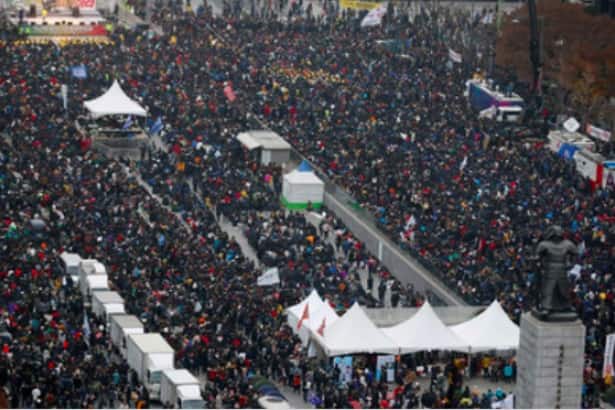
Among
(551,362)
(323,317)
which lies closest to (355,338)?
(323,317)

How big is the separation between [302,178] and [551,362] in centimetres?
3105

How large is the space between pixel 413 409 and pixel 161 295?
9158 mm

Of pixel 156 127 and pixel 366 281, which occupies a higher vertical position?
pixel 156 127

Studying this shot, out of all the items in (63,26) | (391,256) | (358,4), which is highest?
(391,256)

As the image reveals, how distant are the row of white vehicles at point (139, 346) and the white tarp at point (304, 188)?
549 inches

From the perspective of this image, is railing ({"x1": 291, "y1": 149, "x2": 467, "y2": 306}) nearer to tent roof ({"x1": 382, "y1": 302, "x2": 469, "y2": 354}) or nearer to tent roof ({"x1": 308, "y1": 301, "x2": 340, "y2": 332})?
tent roof ({"x1": 382, "y1": 302, "x2": 469, "y2": 354})

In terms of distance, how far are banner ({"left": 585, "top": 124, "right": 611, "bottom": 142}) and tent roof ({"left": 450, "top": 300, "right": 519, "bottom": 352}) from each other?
1050 inches

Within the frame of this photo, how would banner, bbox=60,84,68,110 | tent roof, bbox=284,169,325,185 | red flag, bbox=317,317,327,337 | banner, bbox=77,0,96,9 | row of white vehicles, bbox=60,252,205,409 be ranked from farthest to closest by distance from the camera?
1. banner, bbox=77,0,96,9
2. banner, bbox=60,84,68,110
3. tent roof, bbox=284,169,325,185
4. red flag, bbox=317,317,327,337
5. row of white vehicles, bbox=60,252,205,409

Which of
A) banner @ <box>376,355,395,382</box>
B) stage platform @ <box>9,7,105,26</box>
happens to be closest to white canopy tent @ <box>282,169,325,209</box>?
banner @ <box>376,355,395,382</box>

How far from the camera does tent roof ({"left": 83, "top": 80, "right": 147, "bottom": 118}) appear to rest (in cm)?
8181

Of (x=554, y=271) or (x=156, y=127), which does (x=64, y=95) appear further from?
(x=554, y=271)

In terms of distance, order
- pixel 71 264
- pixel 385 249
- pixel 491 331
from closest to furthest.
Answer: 1. pixel 491 331
2. pixel 71 264
3. pixel 385 249

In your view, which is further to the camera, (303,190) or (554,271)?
(303,190)

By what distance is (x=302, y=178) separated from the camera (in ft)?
239
